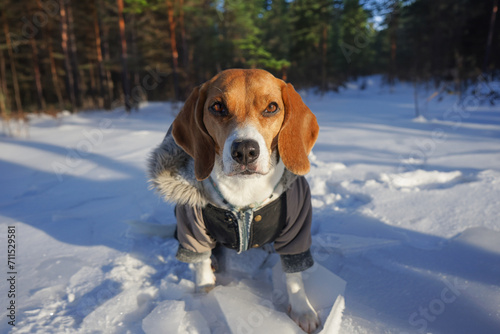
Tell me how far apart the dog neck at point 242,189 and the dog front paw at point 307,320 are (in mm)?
717

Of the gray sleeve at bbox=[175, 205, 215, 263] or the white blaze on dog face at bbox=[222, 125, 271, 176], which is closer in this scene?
the white blaze on dog face at bbox=[222, 125, 271, 176]

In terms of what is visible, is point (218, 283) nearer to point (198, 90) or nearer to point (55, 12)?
point (198, 90)

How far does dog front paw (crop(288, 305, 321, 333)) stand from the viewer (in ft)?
5.02

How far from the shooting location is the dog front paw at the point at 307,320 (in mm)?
1531

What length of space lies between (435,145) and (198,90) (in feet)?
16.2

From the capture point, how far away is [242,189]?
5.44ft

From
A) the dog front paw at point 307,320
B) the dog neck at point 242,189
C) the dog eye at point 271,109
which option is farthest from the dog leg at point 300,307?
the dog eye at point 271,109

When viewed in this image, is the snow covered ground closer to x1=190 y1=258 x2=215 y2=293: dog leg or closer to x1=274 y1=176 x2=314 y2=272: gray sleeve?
x1=190 y1=258 x2=215 y2=293: dog leg

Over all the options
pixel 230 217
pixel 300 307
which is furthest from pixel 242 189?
pixel 300 307

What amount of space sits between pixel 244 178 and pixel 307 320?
93 cm

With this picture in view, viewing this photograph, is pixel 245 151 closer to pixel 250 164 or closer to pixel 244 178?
pixel 250 164

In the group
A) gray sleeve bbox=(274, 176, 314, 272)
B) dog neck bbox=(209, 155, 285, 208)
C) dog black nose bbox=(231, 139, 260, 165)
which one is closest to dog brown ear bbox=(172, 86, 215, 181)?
dog neck bbox=(209, 155, 285, 208)

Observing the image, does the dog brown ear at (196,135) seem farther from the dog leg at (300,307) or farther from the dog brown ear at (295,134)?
the dog leg at (300,307)

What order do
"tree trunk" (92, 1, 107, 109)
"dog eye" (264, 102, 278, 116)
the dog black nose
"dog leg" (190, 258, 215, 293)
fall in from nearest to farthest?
the dog black nose, "dog eye" (264, 102, 278, 116), "dog leg" (190, 258, 215, 293), "tree trunk" (92, 1, 107, 109)
